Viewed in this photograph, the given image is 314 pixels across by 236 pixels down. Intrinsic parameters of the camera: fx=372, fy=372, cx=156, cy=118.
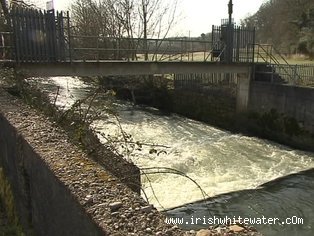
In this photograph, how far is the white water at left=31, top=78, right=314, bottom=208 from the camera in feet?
33.9

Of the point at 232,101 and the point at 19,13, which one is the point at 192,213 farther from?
the point at 232,101

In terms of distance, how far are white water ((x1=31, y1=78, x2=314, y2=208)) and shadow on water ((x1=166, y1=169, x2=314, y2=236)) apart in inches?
14.6

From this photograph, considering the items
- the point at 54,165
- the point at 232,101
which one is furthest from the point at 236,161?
the point at 54,165

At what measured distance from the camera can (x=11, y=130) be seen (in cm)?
486

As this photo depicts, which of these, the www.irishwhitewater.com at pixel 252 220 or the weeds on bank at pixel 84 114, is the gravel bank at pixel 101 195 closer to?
the weeds on bank at pixel 84 114

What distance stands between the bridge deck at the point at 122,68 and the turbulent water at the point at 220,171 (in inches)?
55.4

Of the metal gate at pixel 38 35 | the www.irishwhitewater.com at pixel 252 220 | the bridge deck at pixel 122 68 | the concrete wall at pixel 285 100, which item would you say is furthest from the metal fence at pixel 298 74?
the metal gate at pixel 38 35

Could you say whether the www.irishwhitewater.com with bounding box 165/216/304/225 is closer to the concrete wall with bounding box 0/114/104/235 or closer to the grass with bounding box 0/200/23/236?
the grass with bounding box 0/200/23/236

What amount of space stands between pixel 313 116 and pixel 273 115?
2207 millimetres

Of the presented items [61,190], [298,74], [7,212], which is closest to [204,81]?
[298,74]

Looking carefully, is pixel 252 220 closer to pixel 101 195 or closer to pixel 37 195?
pixel 37 195

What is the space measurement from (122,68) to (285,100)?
7.49 m

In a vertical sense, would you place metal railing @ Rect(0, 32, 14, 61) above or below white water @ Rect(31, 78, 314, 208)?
above

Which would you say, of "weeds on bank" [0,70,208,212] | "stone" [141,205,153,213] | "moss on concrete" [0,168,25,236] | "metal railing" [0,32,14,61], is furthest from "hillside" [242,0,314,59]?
"stone" [141,205,153,213]
